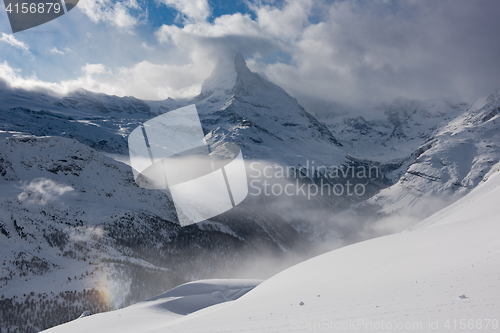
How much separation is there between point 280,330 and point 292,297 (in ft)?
13.7

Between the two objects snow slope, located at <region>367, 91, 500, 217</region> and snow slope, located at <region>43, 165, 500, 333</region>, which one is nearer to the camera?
snow slope, located at <region>43, 165, 500, 333</region>

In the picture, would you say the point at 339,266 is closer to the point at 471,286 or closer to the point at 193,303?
the point at 471,286

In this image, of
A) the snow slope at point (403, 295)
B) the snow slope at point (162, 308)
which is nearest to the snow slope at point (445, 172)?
the snow slope at point (162, 308)

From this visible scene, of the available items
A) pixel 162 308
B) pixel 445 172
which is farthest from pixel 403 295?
pixel 445 172

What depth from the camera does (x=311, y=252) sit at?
164 m

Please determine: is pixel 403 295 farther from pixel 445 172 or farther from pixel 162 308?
pixel 445 172

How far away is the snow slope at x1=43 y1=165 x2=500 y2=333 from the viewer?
7191 millimetres

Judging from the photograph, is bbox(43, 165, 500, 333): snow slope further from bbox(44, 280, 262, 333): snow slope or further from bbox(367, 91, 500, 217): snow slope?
bbox(367, 91, 500, 217): snow slope

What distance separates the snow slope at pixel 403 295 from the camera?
7.19 meters

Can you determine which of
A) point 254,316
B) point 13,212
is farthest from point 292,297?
point 13,212

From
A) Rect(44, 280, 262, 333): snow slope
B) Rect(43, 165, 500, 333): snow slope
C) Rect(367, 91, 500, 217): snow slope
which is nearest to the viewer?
Rect(43, 165, 500, 333): snow slope

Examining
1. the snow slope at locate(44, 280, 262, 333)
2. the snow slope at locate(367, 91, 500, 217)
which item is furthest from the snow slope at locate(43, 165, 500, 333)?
the snow slope at locate(367, 91, 500, 217)

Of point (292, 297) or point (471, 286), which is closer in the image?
point (471, 286)

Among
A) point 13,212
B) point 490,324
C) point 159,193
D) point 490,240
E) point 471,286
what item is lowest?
point 490,324
